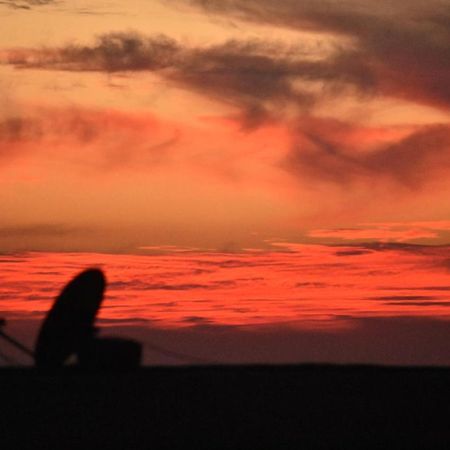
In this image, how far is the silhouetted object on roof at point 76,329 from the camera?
4741 cm

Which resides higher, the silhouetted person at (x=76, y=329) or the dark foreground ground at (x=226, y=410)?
the silhouetted person at (x=76, y=329)

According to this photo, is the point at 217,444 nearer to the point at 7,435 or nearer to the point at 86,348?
the point at 7,435

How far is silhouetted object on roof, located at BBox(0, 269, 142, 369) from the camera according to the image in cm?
4741

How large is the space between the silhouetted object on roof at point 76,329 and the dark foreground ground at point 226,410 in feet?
2.55

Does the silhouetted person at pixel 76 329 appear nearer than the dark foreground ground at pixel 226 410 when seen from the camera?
No

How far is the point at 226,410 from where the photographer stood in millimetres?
34250

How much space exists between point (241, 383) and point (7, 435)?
639 inches

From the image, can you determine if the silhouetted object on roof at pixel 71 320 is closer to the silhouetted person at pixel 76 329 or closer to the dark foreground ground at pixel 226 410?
the silhouetted person at pixel 76 329

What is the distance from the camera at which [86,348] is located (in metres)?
48.2

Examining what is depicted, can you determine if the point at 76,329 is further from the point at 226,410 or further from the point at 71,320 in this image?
the point at 226,410

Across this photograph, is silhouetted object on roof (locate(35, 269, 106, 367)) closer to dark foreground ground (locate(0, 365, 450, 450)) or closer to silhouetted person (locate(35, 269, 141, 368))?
silhouetted person (locate(35, 269, 141, 368))

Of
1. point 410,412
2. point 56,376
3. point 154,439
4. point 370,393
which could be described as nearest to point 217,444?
point 154,439

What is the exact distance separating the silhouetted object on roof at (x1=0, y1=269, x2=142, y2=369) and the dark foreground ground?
78 cm

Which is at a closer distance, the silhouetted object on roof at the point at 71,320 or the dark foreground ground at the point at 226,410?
the dark foreground ground at the point at 226,410
